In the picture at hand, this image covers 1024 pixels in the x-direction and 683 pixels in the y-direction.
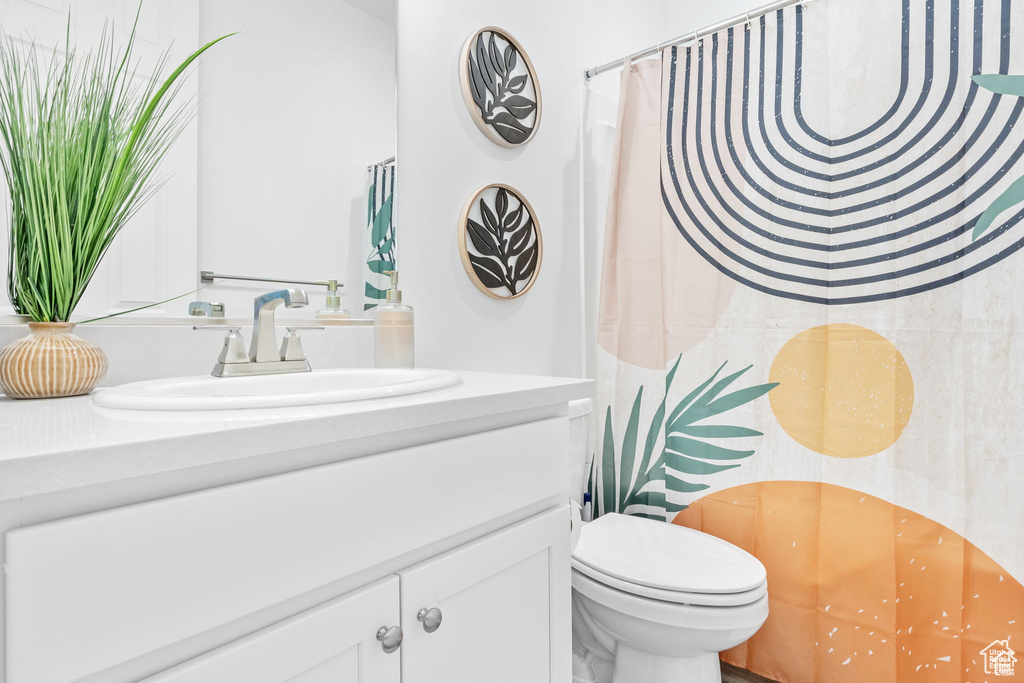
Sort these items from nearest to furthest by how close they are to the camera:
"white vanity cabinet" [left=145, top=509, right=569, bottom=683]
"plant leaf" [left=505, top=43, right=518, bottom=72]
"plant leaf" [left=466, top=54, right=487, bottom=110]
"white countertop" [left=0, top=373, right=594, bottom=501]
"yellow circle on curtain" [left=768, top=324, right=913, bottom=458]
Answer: "white countertop" [left=0, top=373, right=594, bottom=501] < "white vanity cabinet" [left=145, top=509, right=569, bottom=683] < "yellow circle on curtain" [left=768, top=324, right=913, bottom=458] < "plant leaf" [left=466, top=54, right=487, bottom=110] < "plant leaf" [left=505, top=43, right=518, bottom=72]

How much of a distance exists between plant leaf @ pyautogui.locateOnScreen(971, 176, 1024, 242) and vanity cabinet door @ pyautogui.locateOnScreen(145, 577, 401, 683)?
1.34 meters

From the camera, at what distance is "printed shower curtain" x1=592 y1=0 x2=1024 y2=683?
1145 mm

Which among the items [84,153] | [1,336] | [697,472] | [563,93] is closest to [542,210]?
[563,93]

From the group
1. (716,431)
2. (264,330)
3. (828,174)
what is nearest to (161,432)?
(264,330)

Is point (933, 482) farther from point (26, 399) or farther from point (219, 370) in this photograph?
point (26, 399)

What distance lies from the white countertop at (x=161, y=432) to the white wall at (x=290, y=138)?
0.37 metres

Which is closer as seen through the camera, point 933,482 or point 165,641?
point 165,641

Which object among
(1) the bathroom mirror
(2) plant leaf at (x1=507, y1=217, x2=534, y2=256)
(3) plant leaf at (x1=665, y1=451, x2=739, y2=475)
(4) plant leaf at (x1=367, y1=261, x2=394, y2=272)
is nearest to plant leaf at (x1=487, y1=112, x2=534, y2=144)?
(2) plant leaf at (x1=507, y1=217, x2=534, y2=256)

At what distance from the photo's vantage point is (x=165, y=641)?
46cm

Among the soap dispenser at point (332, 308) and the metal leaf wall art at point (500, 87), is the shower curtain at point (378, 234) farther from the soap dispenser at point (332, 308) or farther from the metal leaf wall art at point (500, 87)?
the metal leaf wall art at point (500, 87)

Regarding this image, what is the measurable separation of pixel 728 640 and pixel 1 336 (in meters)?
1.34

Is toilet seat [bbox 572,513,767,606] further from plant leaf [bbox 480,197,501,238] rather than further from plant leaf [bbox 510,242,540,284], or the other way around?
plant leaf [bbox 480,197,501,238]

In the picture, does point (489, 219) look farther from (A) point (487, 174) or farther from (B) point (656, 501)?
(B) point (656, 501)

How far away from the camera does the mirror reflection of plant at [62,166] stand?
71cm
